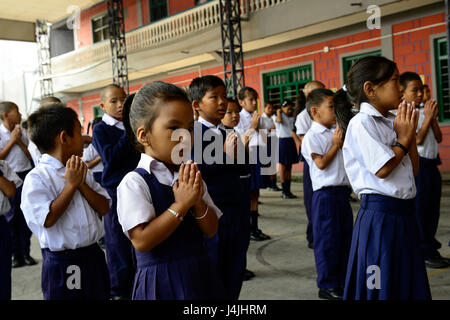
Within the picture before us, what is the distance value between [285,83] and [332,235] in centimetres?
854

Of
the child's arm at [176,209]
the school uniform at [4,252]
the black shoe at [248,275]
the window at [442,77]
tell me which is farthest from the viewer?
the window at [442,77]

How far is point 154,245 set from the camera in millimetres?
1365

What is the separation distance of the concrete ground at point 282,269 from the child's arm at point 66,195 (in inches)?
60.4

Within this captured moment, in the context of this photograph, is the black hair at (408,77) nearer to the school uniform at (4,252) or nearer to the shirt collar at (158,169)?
the shirt collar at (158,169)

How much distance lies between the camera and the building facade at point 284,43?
8500 millimetres

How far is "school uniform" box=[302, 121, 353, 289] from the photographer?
119 inches

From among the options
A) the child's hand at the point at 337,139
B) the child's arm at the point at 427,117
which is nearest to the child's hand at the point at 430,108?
the child's arm at the point at 427,117

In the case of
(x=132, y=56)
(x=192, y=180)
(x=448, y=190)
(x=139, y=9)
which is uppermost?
(x=139, y=9)

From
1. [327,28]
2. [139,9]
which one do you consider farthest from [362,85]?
[139,9]

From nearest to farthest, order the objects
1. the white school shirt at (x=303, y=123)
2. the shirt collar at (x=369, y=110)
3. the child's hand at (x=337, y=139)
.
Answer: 1. the shirt collar at (x=369, y=110)
2. the child's hand at (x=337, y=139)
3. the white school shirt at (x=303, y=123)

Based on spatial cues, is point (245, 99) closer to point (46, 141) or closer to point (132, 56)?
point (46, 141)

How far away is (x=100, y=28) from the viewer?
16.5 meters

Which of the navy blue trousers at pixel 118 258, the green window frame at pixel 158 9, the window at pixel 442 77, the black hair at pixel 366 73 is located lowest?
the navy blue trousers at pixel 118 258
